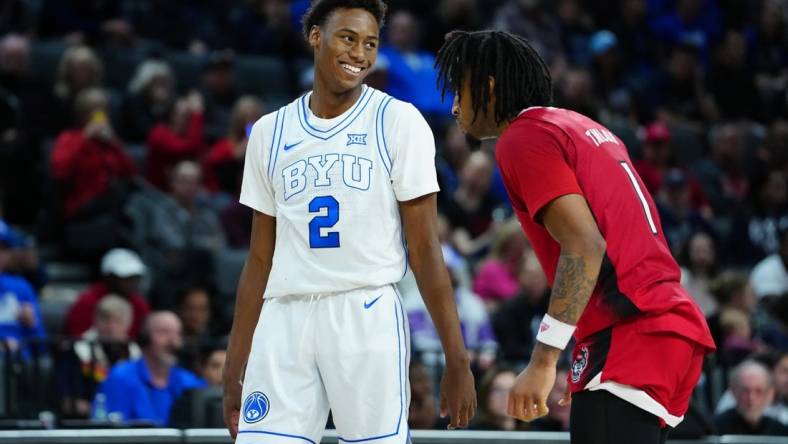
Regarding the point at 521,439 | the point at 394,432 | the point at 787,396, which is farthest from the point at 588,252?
the point at 787,396

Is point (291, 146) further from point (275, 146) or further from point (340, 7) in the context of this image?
point (340, 7)

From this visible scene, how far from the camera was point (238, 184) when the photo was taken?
11.1 m

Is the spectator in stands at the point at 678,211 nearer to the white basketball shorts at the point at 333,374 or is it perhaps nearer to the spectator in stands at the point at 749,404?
the spectator in stands at the point at 749,404

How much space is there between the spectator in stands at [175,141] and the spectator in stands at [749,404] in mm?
4888

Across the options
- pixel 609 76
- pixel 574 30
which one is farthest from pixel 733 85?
pixel 574 30

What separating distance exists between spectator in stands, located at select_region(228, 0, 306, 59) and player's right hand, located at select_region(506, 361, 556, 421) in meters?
9.66

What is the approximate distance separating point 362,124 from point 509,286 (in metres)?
6.06

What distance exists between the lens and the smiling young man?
14.7 ft

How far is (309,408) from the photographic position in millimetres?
4488

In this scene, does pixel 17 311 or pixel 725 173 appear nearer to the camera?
pixel 17 311

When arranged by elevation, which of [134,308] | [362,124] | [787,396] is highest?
[362,124]

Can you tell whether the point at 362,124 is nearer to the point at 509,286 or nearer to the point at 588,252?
the point at 588,252

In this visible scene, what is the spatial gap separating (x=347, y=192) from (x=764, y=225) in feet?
28.3

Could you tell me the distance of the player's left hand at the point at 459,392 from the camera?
14.8 ft
